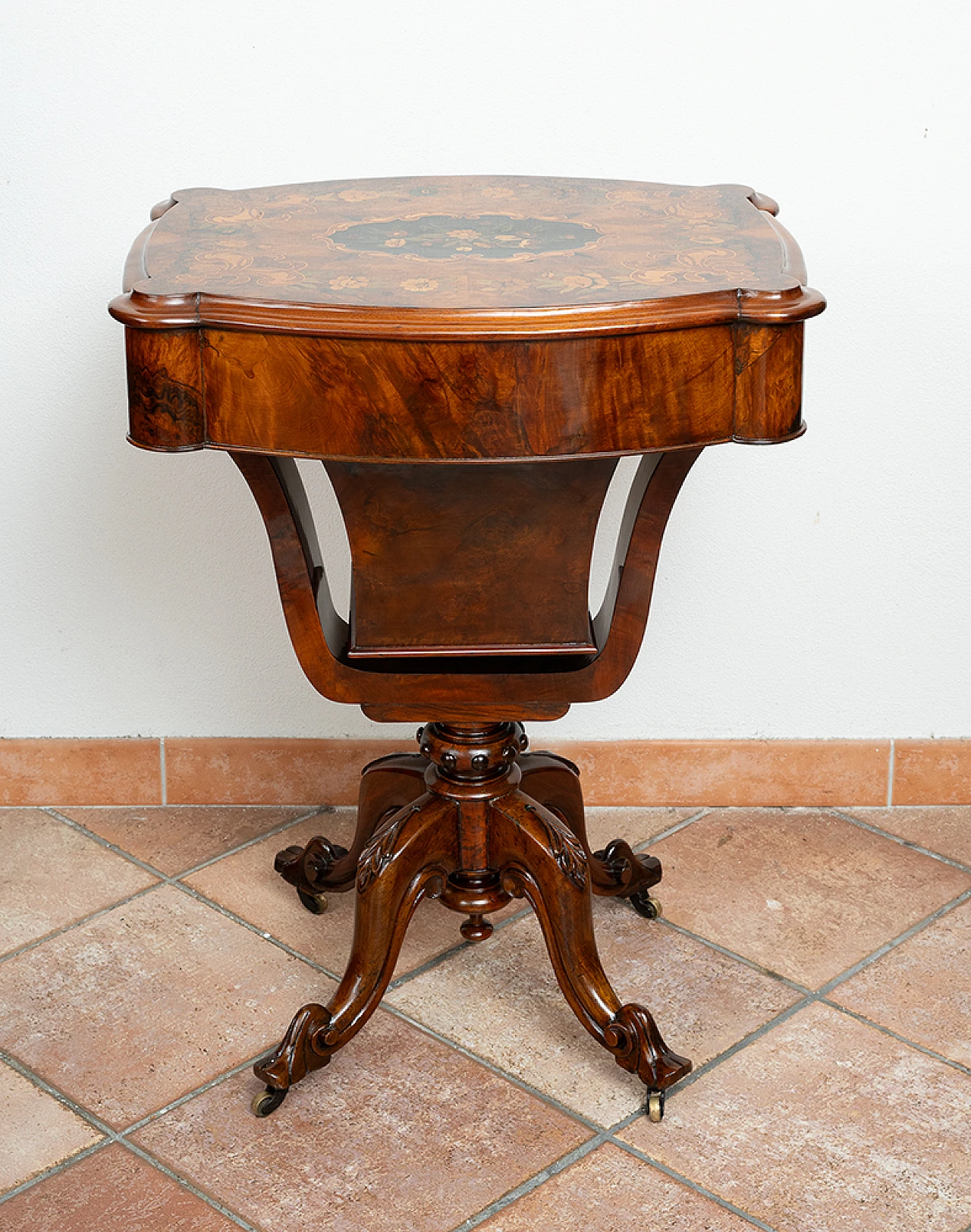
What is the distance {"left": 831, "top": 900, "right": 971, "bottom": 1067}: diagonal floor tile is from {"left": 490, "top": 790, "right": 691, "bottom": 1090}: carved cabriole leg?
1.23 ft

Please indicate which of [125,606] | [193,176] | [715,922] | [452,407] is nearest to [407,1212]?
→ [715,922]

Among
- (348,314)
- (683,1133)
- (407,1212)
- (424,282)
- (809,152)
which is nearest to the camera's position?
(348,314)

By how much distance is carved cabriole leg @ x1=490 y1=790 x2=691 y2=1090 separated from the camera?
6.70ft

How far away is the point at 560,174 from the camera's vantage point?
248cm

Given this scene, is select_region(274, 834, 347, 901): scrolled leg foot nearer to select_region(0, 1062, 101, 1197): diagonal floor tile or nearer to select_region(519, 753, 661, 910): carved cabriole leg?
select_region(519, 753, 661, 910): carved cabriole leg

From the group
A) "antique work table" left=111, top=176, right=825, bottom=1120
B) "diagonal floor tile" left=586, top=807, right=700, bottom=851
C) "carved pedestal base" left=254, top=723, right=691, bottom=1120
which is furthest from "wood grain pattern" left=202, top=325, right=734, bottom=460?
"diagonal floor tile" left=586, top=807, right=700, bottom=851

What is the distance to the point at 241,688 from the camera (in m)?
2.78

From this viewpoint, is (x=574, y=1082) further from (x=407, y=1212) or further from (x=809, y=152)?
(x=809, y=152)

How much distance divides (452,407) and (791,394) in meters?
0.37

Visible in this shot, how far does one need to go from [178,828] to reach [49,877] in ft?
0.84

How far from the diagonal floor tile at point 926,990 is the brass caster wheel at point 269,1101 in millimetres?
850

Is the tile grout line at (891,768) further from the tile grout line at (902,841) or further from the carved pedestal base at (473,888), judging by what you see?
the carved pedestal base at (473,888)

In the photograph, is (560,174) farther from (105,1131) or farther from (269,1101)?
(105,1131)

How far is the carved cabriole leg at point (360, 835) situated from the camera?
2.23m
